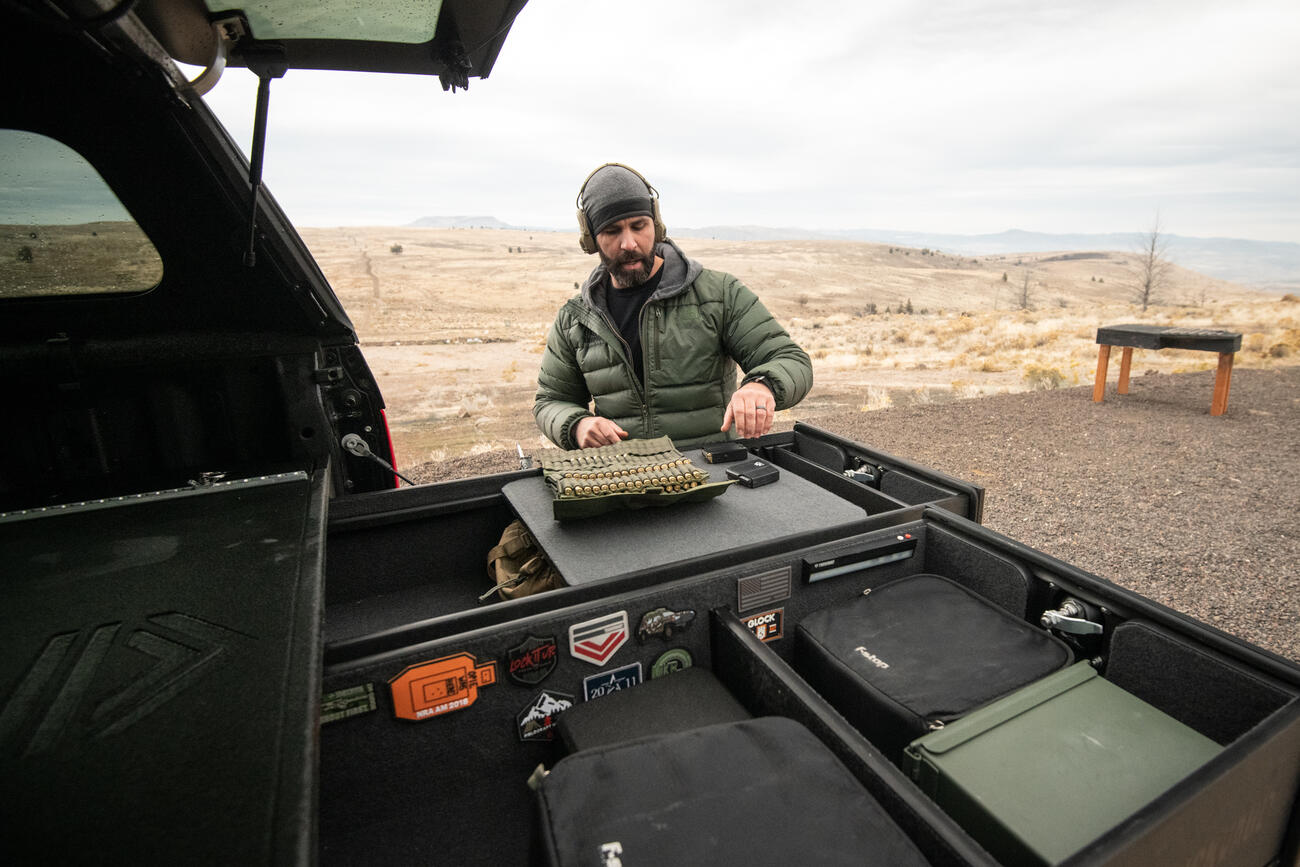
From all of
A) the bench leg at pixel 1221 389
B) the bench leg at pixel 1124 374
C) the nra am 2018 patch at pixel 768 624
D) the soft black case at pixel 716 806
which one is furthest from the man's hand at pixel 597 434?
the bench leg at pixel 1124 374

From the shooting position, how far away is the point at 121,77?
1.66 m

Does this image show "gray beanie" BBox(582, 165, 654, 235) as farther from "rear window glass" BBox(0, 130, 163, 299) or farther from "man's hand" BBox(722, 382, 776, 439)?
"rear window glass" BBox(0, 130, 163, 299)

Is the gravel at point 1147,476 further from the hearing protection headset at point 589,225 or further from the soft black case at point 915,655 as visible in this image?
the hearing protection headset at point 589,225

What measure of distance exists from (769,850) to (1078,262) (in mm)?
146364

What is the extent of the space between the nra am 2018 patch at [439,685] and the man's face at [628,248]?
86.3 inches

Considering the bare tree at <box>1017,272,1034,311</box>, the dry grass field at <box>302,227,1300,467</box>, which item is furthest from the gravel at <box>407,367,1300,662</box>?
the bare tree at <box>1017,272,1034,311</box>

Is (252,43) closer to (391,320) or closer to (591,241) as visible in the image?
(591,241)

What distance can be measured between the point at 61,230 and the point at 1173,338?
12.0m

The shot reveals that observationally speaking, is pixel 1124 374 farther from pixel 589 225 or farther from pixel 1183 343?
pixel 589 225

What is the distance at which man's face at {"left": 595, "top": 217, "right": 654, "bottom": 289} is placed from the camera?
3.04m

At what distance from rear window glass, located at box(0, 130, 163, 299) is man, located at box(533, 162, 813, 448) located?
1.56m

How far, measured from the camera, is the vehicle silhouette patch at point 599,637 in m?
1.45

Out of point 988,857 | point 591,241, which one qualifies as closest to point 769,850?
point 988,857

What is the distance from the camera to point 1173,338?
9.34 metres
